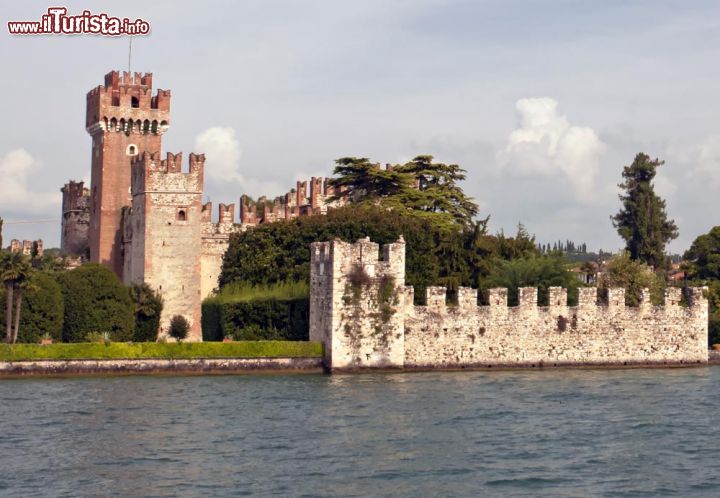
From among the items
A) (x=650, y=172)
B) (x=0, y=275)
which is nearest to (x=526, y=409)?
(x=0, y=275)

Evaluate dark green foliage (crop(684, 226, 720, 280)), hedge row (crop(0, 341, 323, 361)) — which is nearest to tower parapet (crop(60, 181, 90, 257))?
hedge row (crop(0, 341, 323, 361))

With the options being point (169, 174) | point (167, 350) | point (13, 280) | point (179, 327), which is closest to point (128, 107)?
point (169, 174)

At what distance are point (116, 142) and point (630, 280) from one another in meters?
24.6

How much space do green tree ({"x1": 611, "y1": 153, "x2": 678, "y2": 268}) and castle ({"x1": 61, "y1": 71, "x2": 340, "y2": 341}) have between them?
64.7 ft

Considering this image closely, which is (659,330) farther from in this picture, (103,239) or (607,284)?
(103,239)

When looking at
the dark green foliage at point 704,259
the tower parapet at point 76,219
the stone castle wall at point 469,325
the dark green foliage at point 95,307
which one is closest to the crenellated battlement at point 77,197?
the tower parapet at point 76,219

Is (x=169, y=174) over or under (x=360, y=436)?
over

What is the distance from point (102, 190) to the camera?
6606 centimetres

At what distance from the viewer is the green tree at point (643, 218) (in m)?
79.6

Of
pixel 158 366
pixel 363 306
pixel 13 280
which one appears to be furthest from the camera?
pixel 13 280

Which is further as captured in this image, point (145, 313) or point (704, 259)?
point (704, 259)

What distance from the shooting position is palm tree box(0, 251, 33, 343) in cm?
5144

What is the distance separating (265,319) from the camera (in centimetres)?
5356

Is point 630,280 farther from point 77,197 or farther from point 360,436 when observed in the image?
point 360,436
